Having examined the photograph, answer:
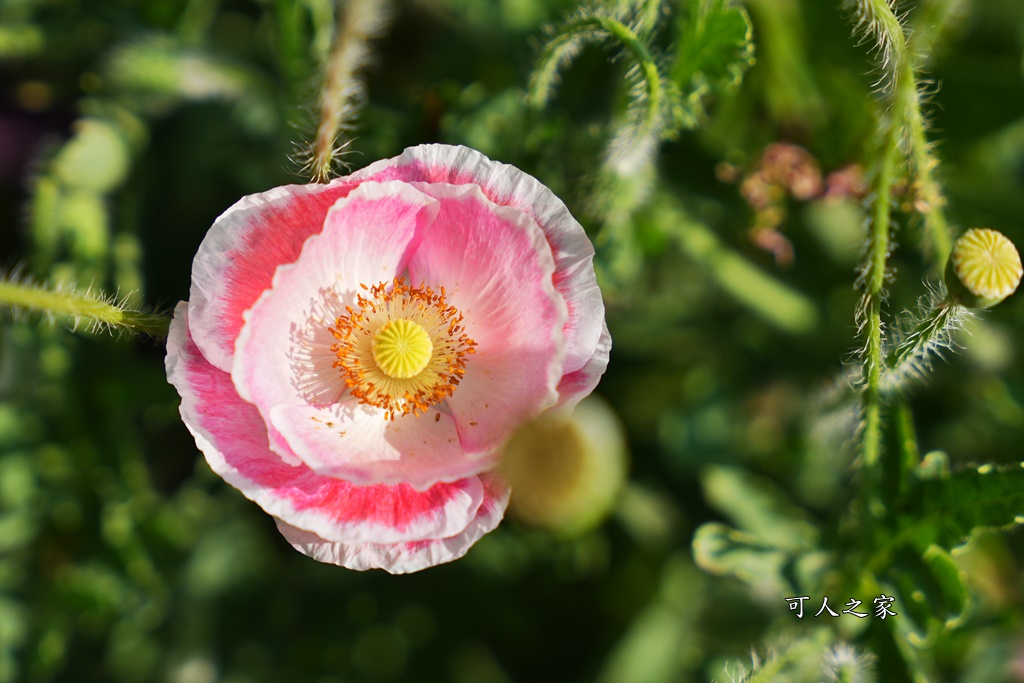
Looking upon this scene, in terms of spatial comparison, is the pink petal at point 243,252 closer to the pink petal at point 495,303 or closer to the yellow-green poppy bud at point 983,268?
the pink petal at point 495,303

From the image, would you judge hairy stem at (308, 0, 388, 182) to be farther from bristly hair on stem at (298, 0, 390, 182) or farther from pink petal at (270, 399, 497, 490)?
pink petal at (270, 399, 497, 490)

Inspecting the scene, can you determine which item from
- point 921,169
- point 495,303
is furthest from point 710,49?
point 495,303

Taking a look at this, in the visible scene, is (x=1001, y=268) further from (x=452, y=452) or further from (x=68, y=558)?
(x=68, y=558)

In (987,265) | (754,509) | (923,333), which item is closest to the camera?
(987,265)

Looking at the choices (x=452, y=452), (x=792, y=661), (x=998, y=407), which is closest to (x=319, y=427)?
(x=452, y=452)

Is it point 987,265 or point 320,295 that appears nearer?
point 987,265

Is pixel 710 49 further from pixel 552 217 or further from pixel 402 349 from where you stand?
pixel 402 349
